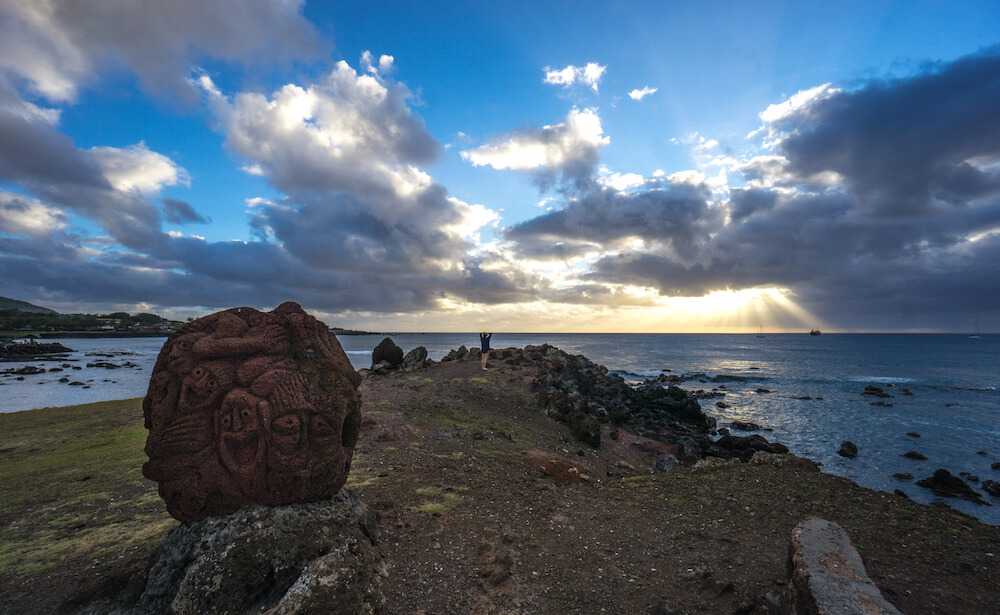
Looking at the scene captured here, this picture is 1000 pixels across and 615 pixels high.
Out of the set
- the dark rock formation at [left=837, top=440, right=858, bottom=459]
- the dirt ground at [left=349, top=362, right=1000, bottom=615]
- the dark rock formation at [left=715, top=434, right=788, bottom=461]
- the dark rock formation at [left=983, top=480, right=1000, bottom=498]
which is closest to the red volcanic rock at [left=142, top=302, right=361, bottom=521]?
the dirt ground at [left=349, top=362, right=1000, bottom=615]

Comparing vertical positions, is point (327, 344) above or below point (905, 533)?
above

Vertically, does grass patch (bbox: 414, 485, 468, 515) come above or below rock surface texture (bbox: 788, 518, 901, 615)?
below

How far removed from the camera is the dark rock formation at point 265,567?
4527 millimetres

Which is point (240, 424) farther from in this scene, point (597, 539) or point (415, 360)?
point (415, 360)

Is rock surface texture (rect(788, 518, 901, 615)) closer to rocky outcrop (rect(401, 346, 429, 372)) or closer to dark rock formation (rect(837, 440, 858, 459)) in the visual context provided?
dark rock formation (rect(837, 440, 858, 459))

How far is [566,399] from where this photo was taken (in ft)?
64.6

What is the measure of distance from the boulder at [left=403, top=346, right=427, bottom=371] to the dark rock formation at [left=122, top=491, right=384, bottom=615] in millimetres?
22205

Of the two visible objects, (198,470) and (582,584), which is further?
(582,584)

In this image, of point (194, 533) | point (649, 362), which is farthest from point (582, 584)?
point (649, 362)

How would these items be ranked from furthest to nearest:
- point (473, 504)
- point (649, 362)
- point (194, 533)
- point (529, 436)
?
point (649, 362) → point (529, 436) → point (473, 504) → point (194, 533)

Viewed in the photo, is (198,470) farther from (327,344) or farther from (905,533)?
(905,533)

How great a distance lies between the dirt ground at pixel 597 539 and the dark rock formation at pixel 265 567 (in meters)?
1.04

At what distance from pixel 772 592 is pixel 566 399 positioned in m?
14.2

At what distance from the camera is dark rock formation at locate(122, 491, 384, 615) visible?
4.53 metres
